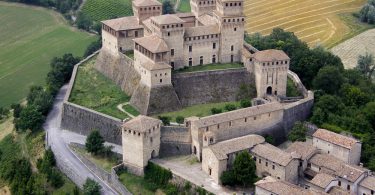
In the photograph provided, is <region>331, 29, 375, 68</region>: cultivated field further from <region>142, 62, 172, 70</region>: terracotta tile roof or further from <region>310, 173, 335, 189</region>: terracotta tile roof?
<region>310, 173, 335, 189</region>: terracotta tile roof

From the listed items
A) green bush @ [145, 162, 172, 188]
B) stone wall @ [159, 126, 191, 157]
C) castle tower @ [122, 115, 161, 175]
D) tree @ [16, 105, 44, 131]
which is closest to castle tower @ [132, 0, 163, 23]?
tree @ [16, 105, 44, 131]

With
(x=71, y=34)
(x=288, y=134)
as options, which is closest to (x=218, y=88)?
(x=288, y=134)

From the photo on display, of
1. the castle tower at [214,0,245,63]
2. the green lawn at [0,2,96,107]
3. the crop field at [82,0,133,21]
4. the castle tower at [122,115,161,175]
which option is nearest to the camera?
the castle tower at [122,115,161,175]

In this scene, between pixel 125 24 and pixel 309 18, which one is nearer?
pixel 125 24

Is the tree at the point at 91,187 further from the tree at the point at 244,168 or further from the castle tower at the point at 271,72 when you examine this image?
the castle tower at the point at 271,72

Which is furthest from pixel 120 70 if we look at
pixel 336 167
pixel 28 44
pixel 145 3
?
pixel 28 44

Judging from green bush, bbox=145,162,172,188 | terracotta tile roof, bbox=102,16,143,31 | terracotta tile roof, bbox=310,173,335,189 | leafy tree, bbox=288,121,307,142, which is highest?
terracotta tile roof, bbox=102,16,143,31

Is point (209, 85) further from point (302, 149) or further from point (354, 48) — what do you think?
point (354, 48)
